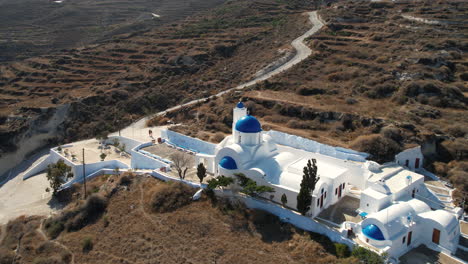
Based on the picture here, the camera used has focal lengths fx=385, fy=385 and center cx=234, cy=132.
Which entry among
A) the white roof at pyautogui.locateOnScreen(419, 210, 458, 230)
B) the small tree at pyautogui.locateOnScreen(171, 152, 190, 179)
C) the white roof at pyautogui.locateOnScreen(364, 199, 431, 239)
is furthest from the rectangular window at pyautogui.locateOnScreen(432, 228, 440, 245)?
the small tree at pyautogui.locateOnScreen(171, 152, 190, 179)

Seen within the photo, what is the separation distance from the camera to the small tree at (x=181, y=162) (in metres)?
28.5

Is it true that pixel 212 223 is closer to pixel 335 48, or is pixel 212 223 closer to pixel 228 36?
pixel 335 48

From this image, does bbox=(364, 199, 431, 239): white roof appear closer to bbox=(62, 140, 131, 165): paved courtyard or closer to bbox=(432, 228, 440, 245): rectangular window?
bbox=(432, 228, 440, 245): rectangular window

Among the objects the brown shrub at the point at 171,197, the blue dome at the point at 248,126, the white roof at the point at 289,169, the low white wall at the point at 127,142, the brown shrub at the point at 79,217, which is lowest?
the brown shrub at the point at 79,217

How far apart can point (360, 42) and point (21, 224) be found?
152ft

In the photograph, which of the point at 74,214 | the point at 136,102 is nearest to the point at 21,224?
the point at 74,214

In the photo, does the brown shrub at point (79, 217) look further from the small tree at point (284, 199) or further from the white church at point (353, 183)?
the small tree at point (284, 199)

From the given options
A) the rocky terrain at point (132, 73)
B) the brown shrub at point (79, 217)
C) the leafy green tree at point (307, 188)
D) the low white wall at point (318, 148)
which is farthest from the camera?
the rocky terrain at point (132, 73)

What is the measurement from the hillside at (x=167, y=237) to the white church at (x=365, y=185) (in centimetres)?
224

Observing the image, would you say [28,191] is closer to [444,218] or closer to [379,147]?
[379,147]

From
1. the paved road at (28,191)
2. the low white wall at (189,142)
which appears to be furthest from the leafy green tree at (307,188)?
the paved road at (28,191)

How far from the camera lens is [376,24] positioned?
59.3 metres

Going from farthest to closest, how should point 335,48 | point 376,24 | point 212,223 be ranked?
point 376,24 < point 335,48 < point 212,223

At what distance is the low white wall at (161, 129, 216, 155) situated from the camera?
32594 mm
